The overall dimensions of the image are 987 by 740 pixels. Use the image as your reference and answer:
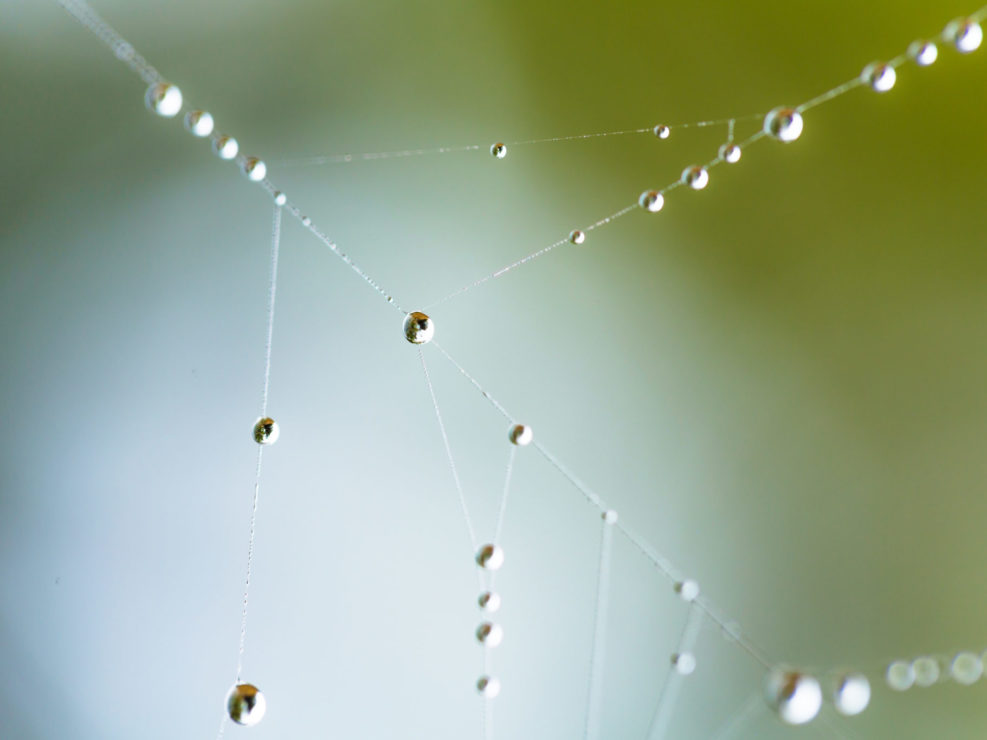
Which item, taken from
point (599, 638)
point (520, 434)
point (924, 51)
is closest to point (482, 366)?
point (520, 434)

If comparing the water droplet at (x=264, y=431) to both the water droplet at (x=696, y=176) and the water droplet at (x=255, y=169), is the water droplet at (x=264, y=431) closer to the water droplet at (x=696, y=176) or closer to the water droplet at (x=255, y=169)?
the water droplet at (x=255, y=169)

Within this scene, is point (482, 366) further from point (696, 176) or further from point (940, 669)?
point (940, 669)

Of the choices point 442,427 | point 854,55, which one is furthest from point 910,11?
point 442,427

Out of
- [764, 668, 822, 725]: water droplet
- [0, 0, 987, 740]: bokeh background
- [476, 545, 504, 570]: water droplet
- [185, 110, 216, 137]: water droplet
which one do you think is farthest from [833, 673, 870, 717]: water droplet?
[185, 110, 216, 137]: water droplet

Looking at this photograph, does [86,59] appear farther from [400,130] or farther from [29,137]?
[400,130]

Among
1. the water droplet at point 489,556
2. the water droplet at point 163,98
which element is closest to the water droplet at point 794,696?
the water droplet at point 489,556

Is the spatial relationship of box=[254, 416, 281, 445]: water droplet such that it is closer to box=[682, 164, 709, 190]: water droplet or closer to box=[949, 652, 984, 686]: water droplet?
box=[682, 164, 709, 190]: water droplet
